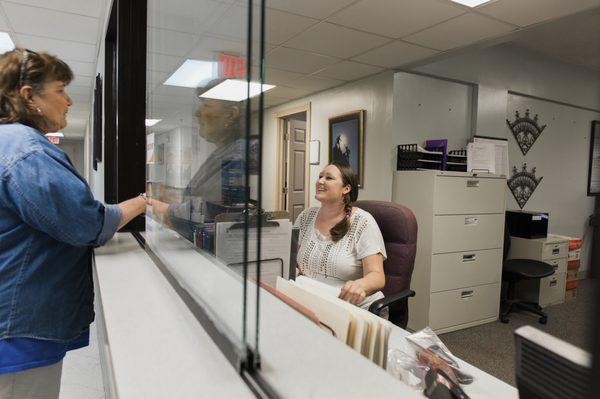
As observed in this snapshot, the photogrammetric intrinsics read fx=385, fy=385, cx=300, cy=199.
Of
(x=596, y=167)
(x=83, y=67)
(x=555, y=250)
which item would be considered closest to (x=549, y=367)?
(x=596, y=167)

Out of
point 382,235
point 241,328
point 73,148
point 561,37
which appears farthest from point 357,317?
point 73,148

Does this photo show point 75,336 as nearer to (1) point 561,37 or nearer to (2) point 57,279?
(2) point 57,279

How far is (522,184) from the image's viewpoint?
424cm

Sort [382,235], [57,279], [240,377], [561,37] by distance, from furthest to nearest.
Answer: [561,37] → [382,235] → [57,279] → [240,377]

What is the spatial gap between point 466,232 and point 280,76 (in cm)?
233

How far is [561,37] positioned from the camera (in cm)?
365

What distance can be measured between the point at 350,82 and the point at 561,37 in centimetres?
201

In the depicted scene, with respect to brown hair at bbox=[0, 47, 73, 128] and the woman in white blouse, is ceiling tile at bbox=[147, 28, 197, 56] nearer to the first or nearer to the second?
brown hair at bbox=[0, 47, 73, 128]

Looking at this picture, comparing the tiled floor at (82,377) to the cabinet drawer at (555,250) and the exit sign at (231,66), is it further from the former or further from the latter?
the cabinet drawer at (555,250)

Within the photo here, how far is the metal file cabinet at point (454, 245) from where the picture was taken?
9.91ft

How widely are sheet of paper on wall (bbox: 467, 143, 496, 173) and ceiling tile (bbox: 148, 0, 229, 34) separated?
10.0ft

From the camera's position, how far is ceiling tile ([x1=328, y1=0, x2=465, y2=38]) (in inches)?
90.2

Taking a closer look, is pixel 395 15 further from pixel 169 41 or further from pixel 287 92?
pixel 287 92

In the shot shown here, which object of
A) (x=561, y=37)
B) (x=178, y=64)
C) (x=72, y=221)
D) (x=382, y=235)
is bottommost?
(x=382, y=235)
